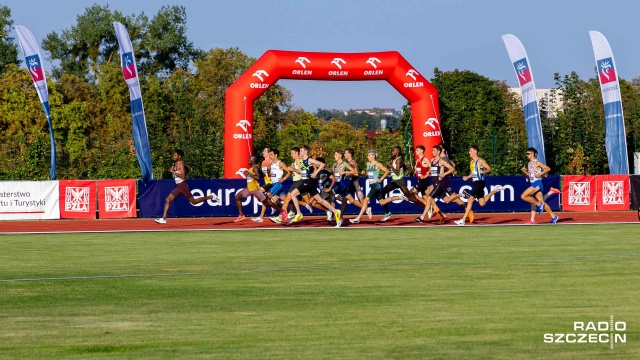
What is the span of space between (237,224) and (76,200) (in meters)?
6.61

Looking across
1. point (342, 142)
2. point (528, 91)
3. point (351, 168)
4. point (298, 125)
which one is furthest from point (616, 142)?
point (298, 125)

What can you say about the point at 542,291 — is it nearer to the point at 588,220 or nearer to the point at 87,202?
the point at 588,220

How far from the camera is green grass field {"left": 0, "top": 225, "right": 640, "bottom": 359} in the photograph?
9.02 m

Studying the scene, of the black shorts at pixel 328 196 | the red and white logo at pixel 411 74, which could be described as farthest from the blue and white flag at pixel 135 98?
the black shorts at pixel 328 196

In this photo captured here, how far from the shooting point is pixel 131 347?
356 inches

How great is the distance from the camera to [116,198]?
34750mm

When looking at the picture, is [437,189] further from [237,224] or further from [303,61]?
[303,61]

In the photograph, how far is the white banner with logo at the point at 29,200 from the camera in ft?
111

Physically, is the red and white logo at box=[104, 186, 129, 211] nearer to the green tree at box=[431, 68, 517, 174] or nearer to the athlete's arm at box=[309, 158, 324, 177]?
the athlete's arm at box=[309, 158, 324, 177]

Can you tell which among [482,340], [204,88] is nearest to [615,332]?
[482,340]

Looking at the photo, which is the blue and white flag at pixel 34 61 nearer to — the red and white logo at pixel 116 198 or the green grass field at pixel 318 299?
the red and white logo at pixel 116 198

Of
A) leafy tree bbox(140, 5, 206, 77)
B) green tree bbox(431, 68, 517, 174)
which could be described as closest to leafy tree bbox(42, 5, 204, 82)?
leafy tree bbox(140, 5, 206, 77)

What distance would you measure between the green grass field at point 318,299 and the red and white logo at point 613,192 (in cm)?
1565

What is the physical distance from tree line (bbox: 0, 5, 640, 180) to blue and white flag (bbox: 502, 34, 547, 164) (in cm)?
341
